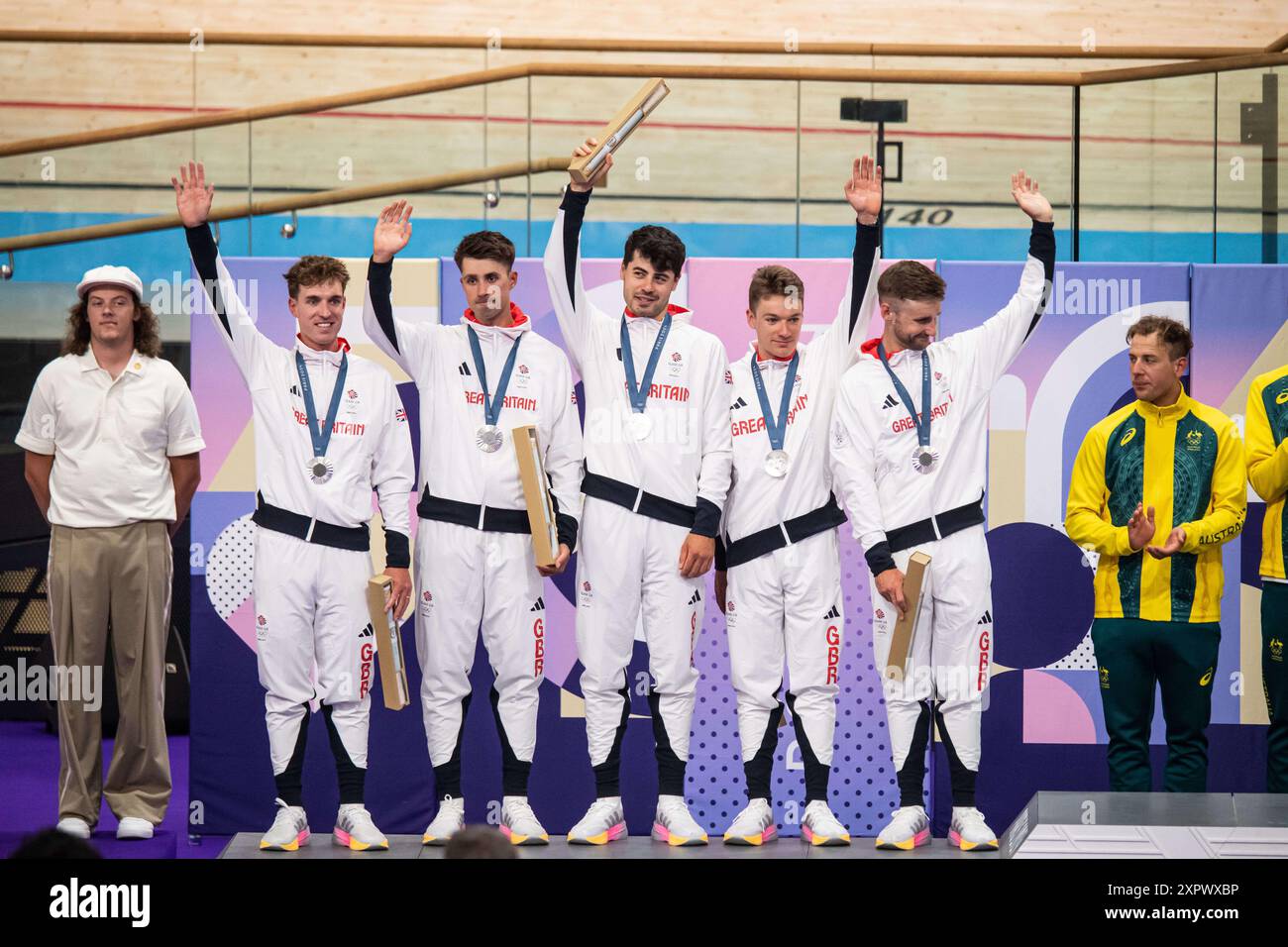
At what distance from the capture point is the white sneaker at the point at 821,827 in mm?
4758

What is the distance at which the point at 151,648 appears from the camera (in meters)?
5.27

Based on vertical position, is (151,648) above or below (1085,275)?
below

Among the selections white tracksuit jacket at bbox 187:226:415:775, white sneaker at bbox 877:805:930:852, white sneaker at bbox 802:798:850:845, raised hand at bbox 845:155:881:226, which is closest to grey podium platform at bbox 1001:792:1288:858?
white sneaker at bbox 877:805:930:852

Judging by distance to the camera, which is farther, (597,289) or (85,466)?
(597,289)

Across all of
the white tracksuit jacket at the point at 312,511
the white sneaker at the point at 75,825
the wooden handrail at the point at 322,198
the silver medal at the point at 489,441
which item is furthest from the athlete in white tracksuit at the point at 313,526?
the wooden handrail at the point at 322,198

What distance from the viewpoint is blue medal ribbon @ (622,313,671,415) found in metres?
4.86

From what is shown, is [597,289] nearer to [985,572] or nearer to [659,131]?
[659,131]

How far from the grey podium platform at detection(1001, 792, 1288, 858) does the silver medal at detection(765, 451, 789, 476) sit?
1273 mm

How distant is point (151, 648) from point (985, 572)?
2.86 m

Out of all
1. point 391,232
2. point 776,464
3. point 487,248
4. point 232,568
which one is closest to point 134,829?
point 232,568

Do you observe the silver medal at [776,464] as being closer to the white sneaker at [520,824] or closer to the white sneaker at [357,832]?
the white sneaker at [520,824]

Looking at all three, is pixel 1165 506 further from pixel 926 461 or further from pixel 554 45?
pixel 554 45
